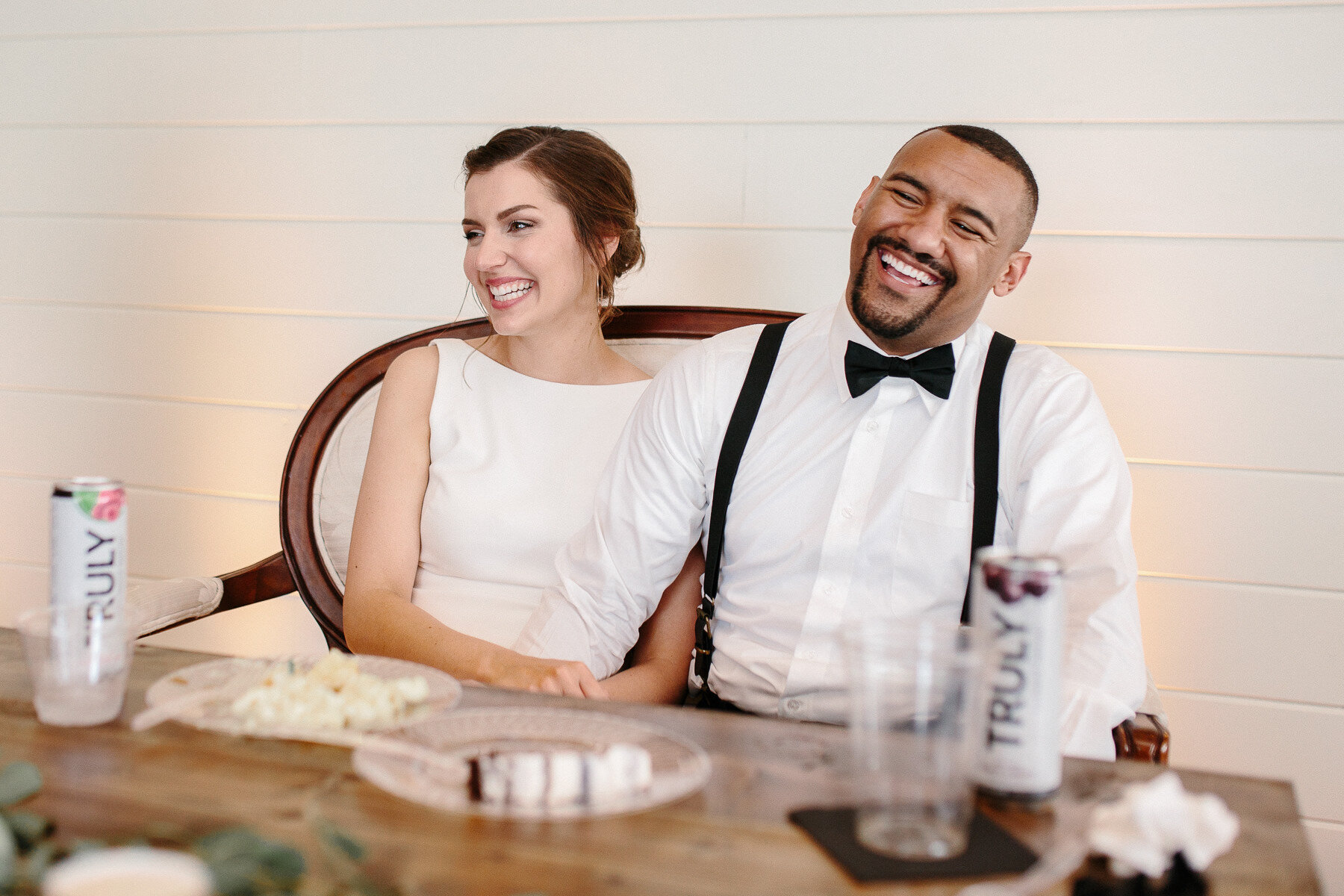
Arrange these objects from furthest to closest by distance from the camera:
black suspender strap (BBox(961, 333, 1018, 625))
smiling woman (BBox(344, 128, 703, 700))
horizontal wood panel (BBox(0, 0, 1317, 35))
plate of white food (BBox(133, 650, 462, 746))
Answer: horizontal wood panel (BBox(0, 0, 1317, 35))
smiling woman (BBox(344, 128, 703, 700))
black suspender strap (BBox(961, 333, 1018, 625))
plate of white food (BBox(133, 650, 462, 746))

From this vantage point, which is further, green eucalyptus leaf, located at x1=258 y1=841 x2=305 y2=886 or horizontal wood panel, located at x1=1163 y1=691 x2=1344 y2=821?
horizontal wood panel, located at x1=1163 y1=691 x2=1344 y2=821

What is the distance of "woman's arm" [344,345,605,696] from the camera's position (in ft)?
5.42

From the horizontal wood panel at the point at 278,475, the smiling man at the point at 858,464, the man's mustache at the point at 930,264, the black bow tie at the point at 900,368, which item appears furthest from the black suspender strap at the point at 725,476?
the horizontal wood panel at the point at 278,475

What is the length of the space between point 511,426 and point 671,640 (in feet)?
1.62

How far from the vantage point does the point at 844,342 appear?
176 centimetres

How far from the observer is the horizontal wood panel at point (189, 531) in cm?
256

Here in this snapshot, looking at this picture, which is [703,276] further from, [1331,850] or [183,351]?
[1331,850]

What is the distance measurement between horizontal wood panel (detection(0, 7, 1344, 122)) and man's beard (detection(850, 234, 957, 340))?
547 millimetres

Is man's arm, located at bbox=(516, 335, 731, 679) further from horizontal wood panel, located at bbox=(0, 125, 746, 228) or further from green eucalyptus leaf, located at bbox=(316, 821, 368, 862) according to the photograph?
green eucalyptus leaf, located at bbox=(316, 821, 368, 862)

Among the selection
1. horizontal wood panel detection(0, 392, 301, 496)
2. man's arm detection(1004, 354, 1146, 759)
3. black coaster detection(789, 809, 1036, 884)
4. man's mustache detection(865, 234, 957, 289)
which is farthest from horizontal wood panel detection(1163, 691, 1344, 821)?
horizontal wood panel detection(0, 392, 301, 496)

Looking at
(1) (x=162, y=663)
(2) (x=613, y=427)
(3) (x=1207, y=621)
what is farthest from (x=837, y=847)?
(3) (x=1207, y=621)

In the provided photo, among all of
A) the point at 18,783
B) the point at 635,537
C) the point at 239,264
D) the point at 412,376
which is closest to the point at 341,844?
the point at 18,783

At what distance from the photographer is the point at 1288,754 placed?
2031 millimetres

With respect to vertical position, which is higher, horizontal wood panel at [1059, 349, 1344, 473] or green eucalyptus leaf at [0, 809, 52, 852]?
horizontal wood panel at [1059, 349, 1344, 473]
